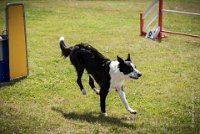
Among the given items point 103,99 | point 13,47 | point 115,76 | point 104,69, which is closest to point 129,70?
point 115,76

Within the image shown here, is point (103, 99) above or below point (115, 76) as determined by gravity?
below

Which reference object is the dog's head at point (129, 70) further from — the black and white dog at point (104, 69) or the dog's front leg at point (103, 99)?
the dog's front leg at point (103, 99)

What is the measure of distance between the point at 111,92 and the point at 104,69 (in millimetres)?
1247

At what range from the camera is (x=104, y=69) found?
6293mm

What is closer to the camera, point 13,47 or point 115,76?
point 115,76

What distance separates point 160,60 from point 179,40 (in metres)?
2.98

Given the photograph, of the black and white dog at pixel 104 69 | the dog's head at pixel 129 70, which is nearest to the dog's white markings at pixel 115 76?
the black and white dog at pixel 104 69

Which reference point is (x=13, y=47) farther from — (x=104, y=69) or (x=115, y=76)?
(x=115, y=76)

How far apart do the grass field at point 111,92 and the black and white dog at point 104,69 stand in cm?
43

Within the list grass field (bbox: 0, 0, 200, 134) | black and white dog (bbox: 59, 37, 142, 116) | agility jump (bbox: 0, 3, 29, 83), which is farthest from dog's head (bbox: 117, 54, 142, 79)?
agility jump (bbox: 0, 3, 29, 83)

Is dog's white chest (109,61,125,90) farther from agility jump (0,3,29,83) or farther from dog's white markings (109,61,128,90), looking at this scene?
agility jump (0,3,29,83)

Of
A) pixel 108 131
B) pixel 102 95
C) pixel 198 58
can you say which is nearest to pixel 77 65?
pixel 102 95

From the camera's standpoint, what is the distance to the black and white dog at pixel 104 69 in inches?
234

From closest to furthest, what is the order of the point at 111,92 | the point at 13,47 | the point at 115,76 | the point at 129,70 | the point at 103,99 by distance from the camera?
the point at 129,70
the point at 115,76
the point at 103,99
the point at 111,92
the point at 13,47
